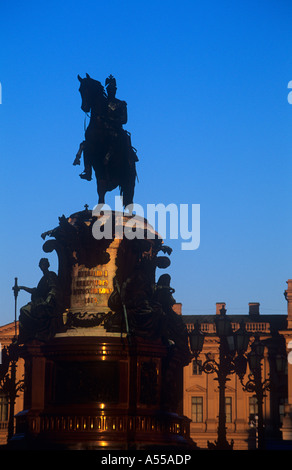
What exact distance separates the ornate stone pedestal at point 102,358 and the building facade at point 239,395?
65012 millimetres

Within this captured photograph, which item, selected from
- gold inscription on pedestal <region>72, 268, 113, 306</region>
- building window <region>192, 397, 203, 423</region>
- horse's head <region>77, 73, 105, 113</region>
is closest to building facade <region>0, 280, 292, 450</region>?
building window <region>192, 397, 203, 423</region>

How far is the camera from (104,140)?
36.1 m

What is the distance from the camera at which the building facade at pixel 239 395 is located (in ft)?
330

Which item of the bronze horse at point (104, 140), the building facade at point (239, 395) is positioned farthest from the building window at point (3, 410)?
the bronze horse at point (104, 140)

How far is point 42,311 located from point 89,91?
7738 millimetres

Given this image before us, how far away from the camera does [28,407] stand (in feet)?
110

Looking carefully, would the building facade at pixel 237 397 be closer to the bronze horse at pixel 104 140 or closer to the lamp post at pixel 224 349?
the lamp post at pixel 224 349

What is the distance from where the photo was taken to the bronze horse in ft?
119

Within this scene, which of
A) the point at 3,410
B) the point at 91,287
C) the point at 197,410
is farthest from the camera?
the point at 197,410

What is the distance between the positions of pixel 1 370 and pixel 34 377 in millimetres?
6316

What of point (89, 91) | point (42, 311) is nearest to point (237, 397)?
point (89, 91)

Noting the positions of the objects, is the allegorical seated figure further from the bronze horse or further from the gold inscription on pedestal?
the bronze horse

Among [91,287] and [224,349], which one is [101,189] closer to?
[91,287]
